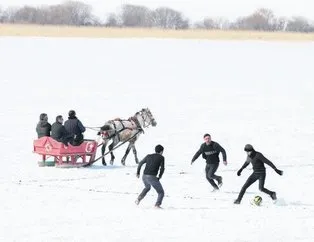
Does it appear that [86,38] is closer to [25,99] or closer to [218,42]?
[218,42]

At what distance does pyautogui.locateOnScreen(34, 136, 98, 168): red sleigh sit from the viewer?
63.9 ft

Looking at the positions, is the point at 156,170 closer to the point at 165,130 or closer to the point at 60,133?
the point at 60,133

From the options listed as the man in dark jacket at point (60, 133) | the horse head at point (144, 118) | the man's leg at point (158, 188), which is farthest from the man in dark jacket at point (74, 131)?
the man's leg at point (158, 188)

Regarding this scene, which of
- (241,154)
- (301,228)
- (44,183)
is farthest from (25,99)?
(301,228)

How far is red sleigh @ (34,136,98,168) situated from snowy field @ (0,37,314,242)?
1.25ft

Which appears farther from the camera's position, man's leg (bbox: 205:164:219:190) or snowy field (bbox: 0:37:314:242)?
man's leg (bbox: 205:164:219:190)

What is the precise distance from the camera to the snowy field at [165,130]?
1409 cm

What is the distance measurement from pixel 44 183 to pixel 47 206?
2549mm

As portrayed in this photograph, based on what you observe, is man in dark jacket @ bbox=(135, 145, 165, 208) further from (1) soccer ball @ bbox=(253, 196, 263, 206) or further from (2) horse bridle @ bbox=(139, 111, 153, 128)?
(2) horse bridle @ bbox=(139, 111, 153, 128)

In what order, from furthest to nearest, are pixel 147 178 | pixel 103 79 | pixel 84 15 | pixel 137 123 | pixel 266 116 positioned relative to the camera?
pixel 84 15 < pixel 103 79 < pixel 266 116 < pixel 137 123 < pixel 147 178

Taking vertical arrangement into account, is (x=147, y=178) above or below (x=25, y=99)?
above

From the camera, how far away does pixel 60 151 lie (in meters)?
19.5

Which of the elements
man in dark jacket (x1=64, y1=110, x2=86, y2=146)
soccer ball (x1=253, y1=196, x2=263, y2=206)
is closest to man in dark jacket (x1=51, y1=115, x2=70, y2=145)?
man in dark jacket (x1=64, y1=110, x2=86, y2=146)

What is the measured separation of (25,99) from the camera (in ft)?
115
